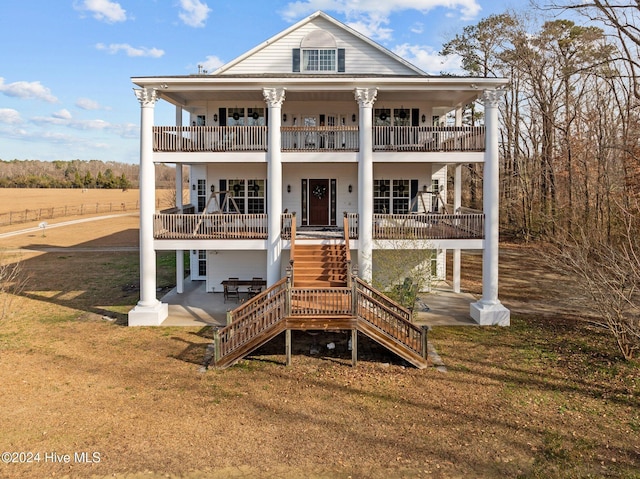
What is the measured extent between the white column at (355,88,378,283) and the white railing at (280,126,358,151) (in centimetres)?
57

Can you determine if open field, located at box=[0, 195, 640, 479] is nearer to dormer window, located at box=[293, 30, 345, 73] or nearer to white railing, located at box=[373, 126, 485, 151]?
white railing, located at box=[373, 126, 485, 151]

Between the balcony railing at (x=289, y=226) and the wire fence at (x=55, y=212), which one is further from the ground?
the wire fence at (x=55, y=212)

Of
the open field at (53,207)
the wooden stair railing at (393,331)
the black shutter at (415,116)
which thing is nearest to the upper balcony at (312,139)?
the black shutter at (415,116)

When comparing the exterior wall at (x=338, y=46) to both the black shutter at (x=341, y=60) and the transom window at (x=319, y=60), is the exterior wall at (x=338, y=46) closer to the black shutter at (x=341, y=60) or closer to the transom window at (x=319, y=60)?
the black shutter at (x=341, y=60)

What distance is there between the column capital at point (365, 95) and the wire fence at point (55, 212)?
51.3 m

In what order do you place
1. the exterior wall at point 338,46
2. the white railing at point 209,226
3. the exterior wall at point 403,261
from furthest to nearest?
the exterior wall at point 338,46 → the white railing at point 209,226 → the exterior wall at point 403,261

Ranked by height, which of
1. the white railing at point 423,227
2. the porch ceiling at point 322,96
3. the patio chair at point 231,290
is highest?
the porch ceiling at point 322,96

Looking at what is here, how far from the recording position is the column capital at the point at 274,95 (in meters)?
16.8

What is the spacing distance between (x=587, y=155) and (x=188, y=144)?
2961 centimetres

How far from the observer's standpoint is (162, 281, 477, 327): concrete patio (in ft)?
55.2

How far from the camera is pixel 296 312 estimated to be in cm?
1300

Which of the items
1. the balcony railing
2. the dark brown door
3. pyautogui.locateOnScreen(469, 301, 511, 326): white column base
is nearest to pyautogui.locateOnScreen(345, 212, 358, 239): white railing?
the balcony railing

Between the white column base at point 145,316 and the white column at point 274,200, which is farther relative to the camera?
the white column at point 274,200

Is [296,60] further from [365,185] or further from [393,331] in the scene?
[393,331]
